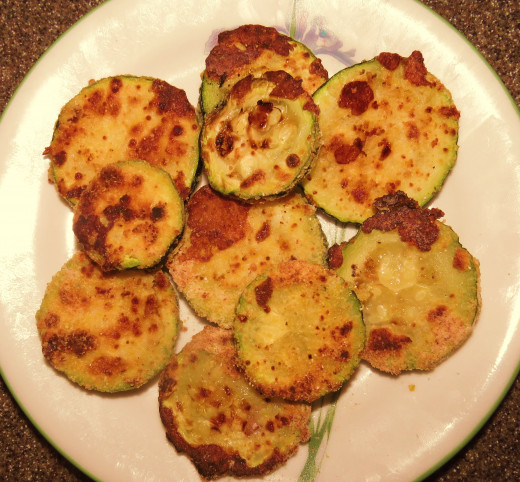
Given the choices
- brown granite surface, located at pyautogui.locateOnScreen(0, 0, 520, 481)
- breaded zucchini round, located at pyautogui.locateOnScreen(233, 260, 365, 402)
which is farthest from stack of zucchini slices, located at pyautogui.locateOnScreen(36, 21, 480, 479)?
brown granite surface, located at pyautogui.locateOnScreen(0, 0, 520, 481)

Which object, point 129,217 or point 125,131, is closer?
point 129,217

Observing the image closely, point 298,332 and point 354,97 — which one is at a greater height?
point 354,97

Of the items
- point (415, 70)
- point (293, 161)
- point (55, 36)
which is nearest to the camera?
point (293, 161)

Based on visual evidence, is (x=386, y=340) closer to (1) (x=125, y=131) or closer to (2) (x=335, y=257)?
(2) (x=335, y=257)

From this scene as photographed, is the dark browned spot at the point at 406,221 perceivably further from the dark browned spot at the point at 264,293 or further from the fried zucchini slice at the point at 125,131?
the fried zucchini slice at the point at 125,131

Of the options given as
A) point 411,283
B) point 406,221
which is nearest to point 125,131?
point 406,221

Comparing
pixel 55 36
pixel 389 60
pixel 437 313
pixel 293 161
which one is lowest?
pixel 55 36
